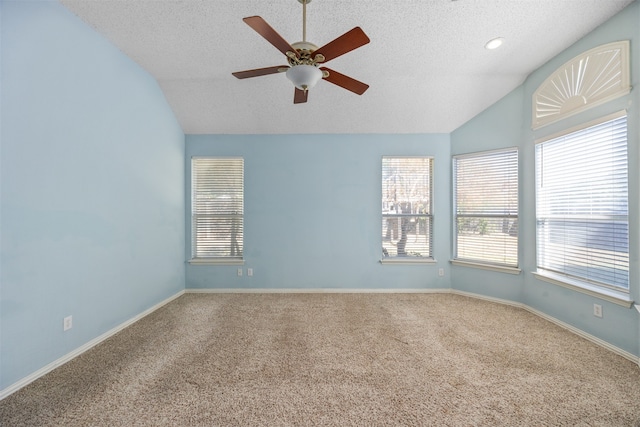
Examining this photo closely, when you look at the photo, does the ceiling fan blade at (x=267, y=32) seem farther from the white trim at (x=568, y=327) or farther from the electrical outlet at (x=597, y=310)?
the white trim at (x=568, y=327)

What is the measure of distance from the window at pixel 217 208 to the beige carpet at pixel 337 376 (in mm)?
1248

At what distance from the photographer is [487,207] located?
12.1 ft

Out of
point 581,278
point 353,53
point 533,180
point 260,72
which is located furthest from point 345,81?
point 581,278

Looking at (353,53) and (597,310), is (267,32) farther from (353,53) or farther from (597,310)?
(597,310)

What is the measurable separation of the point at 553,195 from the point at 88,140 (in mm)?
4907

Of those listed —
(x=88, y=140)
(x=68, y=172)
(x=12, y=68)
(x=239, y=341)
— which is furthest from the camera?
(x=239, y=341)

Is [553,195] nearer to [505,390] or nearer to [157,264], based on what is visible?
[505,390]

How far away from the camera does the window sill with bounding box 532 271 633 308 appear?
2267 millimetres

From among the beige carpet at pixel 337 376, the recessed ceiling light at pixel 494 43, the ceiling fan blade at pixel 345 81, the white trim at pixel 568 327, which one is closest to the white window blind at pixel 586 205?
the white trim at pixel 568 327

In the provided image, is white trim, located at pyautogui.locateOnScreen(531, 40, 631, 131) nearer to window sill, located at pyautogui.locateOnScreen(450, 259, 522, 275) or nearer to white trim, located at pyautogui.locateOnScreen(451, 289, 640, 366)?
window sill, located at pyautogui.locateOnScreen(450, 259, 522, 275)

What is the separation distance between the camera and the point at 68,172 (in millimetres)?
2164

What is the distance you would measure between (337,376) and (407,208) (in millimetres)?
2806

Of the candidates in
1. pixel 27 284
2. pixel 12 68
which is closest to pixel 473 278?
pixel 27 284

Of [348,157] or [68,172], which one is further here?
[348,157]
